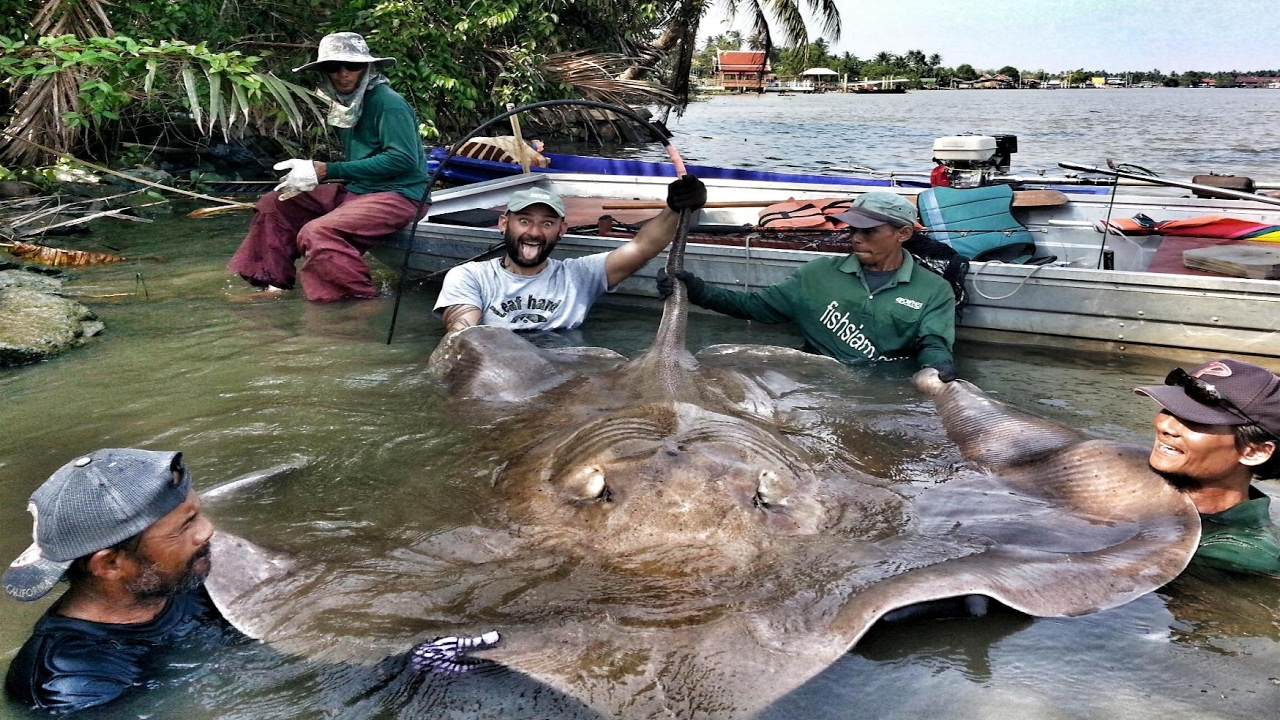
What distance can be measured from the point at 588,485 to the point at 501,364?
6.76ft

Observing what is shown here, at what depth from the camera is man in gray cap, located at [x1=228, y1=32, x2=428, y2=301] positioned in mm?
7406

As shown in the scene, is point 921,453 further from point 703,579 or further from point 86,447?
point 86,447

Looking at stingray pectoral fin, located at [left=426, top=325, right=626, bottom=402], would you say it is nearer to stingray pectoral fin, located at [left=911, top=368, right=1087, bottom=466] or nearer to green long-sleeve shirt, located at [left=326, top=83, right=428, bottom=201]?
stingray pectoral fin, located at [left=911, top=368, right=1087, bottom=466]

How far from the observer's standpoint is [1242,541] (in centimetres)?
344

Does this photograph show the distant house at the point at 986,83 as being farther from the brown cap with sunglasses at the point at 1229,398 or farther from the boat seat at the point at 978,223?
the brown cap with sunglasses at the point at 1229,398

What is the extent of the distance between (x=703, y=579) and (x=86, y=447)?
144 inches

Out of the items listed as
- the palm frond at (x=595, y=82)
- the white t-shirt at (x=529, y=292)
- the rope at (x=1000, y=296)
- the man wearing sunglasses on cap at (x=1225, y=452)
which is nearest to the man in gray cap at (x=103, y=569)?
the man wearing sunglasses on cap at (x=1225, y=452)

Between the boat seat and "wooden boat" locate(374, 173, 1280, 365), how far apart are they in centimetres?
43

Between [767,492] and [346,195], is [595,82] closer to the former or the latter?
[346,195]

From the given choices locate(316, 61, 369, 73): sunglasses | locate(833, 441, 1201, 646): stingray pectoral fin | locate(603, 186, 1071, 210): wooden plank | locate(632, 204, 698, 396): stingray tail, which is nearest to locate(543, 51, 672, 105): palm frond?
locate(603, 186, 1071, 210): wooden plank

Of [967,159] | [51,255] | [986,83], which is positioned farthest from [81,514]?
[986,83]

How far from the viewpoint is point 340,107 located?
7453 mm

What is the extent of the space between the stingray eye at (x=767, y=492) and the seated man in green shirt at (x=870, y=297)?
2579mm

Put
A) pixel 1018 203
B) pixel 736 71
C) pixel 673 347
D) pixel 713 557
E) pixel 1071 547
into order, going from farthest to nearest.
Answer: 1. pixel 736 71
2. pixel 1018 203
3. pixel 673 347
4. pixel 1071 547
5. pixel 713 557
